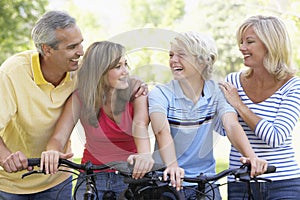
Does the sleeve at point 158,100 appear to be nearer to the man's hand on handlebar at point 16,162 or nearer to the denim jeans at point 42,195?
the man's hand on handlebar at point 16,162

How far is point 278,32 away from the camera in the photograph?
3305 mm

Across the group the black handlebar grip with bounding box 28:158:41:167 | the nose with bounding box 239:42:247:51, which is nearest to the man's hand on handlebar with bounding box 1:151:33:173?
the black handlebar grip with bounding box 28:158:41:167

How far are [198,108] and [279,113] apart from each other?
44cm

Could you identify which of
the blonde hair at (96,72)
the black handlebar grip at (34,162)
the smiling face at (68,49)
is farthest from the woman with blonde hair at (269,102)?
the black handlebar grip at (34,162)

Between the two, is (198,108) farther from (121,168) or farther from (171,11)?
(171,11)

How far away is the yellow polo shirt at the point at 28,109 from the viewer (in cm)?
329

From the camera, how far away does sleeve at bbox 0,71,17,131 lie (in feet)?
10.7

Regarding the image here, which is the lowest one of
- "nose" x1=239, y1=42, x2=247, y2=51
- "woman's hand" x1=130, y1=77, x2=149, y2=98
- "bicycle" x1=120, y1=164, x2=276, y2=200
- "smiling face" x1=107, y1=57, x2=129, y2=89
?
"bicycle" x1=120, y1=164, x2=276, y2=200

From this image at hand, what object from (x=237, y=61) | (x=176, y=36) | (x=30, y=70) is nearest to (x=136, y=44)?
A: (x=176, y=36)

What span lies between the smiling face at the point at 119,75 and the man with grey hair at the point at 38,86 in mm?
267

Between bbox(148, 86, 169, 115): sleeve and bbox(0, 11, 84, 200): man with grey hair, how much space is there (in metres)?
0.48

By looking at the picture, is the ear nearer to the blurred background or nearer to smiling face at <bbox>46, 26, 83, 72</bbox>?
smiling face at <bbox>46, 26, 83, 72</bbox>

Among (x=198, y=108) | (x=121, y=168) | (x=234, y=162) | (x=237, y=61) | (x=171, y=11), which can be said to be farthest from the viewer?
(x=171, y=11)

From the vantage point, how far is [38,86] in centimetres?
335
